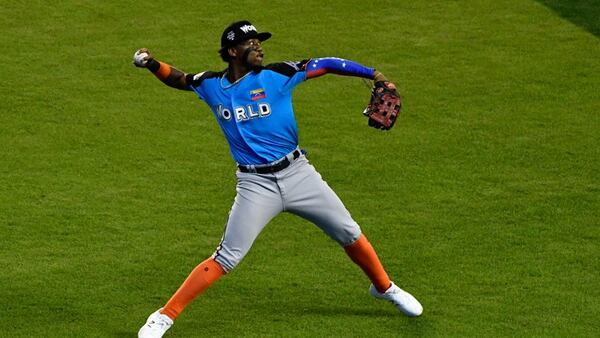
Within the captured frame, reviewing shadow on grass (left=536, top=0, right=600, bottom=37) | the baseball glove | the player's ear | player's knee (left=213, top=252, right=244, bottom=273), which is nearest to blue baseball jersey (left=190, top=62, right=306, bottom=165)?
the player's ear

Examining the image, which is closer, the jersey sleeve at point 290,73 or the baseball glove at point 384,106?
the baseball glove at point 384,106

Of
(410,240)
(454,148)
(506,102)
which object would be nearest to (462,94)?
(506,102)

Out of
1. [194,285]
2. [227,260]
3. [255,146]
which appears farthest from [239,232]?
[255,146]

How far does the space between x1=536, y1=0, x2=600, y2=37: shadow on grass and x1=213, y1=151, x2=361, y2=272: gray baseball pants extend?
7.26m

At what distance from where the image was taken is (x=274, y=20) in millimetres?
15031

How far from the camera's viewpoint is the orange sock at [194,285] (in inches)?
330

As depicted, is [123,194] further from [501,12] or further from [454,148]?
[501,12]

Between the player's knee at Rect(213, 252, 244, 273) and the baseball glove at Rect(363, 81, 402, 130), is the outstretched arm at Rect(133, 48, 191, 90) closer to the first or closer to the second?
the player's knee at Rect(213, 252, 244, 273)

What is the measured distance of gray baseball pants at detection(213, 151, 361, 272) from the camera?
8.33 m

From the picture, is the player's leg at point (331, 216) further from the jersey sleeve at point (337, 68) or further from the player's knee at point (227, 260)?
the jersey sleeve at point (337, 68)

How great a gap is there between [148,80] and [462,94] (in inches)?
128

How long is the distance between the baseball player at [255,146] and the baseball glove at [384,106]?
107 millimetres

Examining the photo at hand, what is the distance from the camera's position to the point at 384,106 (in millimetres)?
8141

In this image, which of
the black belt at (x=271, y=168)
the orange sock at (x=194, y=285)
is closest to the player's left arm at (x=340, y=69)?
the black belt at (x=271, y=168)
